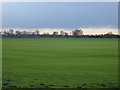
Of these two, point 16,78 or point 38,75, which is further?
point 38,75

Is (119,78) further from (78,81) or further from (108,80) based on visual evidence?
(78,81)

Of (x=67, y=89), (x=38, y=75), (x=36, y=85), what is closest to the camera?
(x=67, y=89)

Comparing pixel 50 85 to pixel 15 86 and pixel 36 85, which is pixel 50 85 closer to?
pixel 36 85

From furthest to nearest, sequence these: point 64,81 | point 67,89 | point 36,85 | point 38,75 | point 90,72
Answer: point 90,72 < point 38,75 < point 64,81 < point 36,85 < point 67,89

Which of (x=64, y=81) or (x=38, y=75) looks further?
(x=38, y=75)

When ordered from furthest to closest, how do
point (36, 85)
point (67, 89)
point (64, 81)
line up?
point (64, 81)
point (36, 85)
point (67, 89)

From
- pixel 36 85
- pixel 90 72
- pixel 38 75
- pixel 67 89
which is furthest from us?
pixel 90 72

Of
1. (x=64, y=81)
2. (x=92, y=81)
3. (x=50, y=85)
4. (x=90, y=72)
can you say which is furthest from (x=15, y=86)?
(x=90, y=72)

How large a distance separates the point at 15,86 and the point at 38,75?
2565 millimetres

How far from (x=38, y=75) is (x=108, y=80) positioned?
9.15 ft

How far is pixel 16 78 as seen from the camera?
1080 cm

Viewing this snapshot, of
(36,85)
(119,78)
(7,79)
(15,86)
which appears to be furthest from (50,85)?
(119,78)

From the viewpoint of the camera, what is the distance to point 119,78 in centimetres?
1088

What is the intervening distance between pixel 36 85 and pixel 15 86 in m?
0.69
